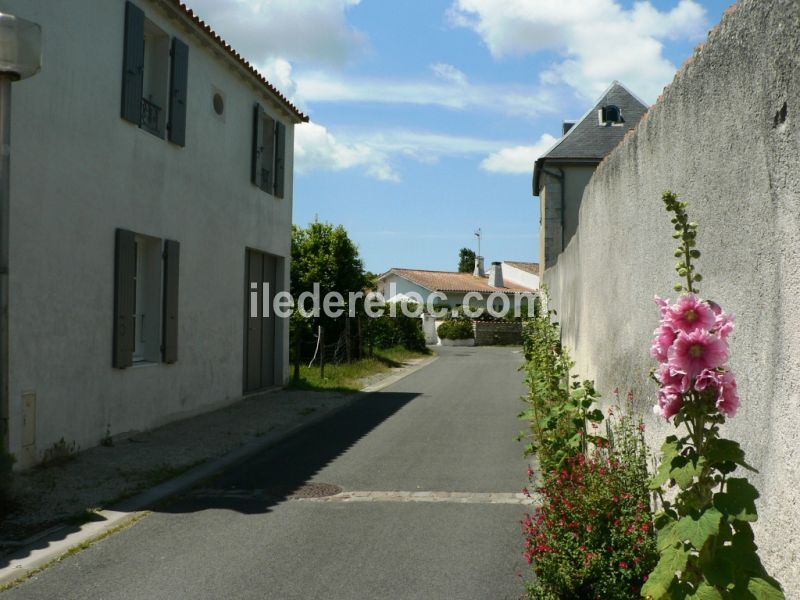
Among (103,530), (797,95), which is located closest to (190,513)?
(103,530)

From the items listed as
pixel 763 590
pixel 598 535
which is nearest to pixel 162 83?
pixel 598 535

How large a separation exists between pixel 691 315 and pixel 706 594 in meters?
0.89

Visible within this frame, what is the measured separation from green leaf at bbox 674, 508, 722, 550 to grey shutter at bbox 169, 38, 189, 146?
9.96 m

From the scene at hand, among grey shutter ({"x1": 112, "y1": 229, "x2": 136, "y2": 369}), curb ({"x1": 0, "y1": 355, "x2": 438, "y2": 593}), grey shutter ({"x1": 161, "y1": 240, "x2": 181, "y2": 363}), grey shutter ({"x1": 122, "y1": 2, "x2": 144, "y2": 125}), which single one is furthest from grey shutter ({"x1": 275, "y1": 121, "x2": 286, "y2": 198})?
curb ({"x1": 0, "y1": 355, "x2": 438, "y2": 593})

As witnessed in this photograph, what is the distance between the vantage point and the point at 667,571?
9.12 feet

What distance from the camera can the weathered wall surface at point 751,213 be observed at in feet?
8.65

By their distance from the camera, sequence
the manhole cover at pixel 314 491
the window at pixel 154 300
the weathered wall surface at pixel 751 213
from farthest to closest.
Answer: the window at pixel 154 300
the manhole cover at pixel 314 491
the weathered wall surface at pixel 751 213

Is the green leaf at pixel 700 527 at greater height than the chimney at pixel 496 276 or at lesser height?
lesser

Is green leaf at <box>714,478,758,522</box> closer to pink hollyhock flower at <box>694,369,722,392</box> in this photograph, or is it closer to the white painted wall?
pink hollyhock flower at <box>694,369,722,392</box>

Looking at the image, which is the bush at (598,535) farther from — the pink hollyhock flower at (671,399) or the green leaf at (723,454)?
the pink hollyhock flower at (671,399)

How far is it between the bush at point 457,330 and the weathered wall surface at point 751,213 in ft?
132

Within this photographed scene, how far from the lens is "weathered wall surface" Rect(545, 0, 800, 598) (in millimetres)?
2637

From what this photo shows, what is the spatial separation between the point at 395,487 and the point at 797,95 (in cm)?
584

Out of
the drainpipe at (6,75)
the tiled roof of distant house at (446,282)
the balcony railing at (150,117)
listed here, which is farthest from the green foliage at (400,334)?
the drainpipe at (6,75)
